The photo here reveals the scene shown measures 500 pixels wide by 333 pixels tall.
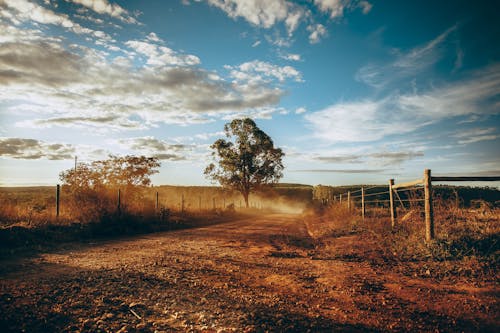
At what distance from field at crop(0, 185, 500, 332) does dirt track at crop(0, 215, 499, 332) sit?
2cm

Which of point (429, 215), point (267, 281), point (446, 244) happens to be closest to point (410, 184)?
point (429, 215)

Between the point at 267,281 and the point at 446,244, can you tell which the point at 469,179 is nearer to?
the point at 446,244

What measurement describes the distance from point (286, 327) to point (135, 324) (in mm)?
1901

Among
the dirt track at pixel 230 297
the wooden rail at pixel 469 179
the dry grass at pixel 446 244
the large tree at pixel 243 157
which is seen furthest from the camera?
the large tree at pixel 243 157

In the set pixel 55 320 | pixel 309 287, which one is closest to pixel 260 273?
pixel 309 287

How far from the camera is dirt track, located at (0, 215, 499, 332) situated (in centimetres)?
347

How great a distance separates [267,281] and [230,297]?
3.71 ft

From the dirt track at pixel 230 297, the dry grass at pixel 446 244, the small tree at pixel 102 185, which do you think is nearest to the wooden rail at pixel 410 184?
the dry grass at pixel 446 244

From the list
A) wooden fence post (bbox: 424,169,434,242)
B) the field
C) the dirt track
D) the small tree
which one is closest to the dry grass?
the field

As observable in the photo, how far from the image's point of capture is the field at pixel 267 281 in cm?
355

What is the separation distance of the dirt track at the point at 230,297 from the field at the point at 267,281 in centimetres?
2

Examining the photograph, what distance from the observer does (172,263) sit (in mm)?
6664

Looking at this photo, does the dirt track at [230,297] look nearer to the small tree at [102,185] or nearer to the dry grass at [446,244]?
the dry grass at [446,244]

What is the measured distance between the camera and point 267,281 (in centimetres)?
528
